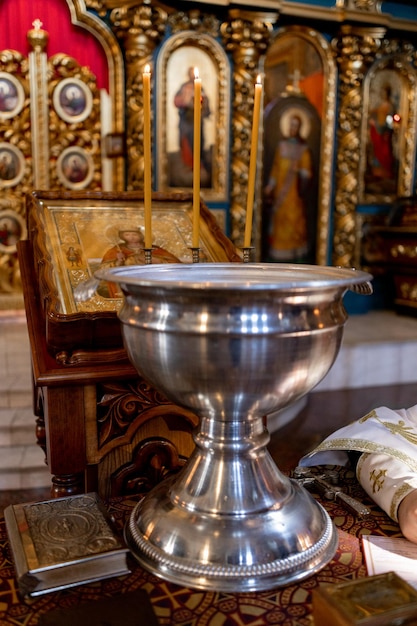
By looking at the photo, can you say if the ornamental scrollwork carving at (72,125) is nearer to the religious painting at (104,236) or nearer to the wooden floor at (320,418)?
the wooden floor at (320,418)

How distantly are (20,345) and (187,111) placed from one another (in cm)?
237

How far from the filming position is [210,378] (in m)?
0.77

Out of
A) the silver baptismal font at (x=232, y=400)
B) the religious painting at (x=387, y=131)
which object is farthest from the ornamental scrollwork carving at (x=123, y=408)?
the religious painting at (x=387, y=131)

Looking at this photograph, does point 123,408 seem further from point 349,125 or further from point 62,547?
point 349,125

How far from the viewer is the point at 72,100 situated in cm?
472

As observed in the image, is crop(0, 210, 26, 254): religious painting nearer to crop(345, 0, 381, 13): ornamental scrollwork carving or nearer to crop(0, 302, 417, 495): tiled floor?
crop(0, 302, 417, 495): tiled floor

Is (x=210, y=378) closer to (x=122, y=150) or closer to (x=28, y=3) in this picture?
(x=122, y=150)

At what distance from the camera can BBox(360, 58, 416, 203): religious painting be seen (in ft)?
18.5

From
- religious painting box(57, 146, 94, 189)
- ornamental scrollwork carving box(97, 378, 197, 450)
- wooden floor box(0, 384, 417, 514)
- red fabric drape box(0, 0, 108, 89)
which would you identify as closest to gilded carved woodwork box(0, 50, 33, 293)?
red fabric drape box(0, 0, 108, 89)

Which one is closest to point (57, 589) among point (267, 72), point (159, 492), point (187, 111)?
point (159, 492)

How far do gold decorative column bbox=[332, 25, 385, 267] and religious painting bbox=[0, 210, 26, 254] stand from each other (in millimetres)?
2791

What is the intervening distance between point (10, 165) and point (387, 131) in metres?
3.46

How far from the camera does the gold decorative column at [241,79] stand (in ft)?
16.1

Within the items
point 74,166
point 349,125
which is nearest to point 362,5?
point 349,125
